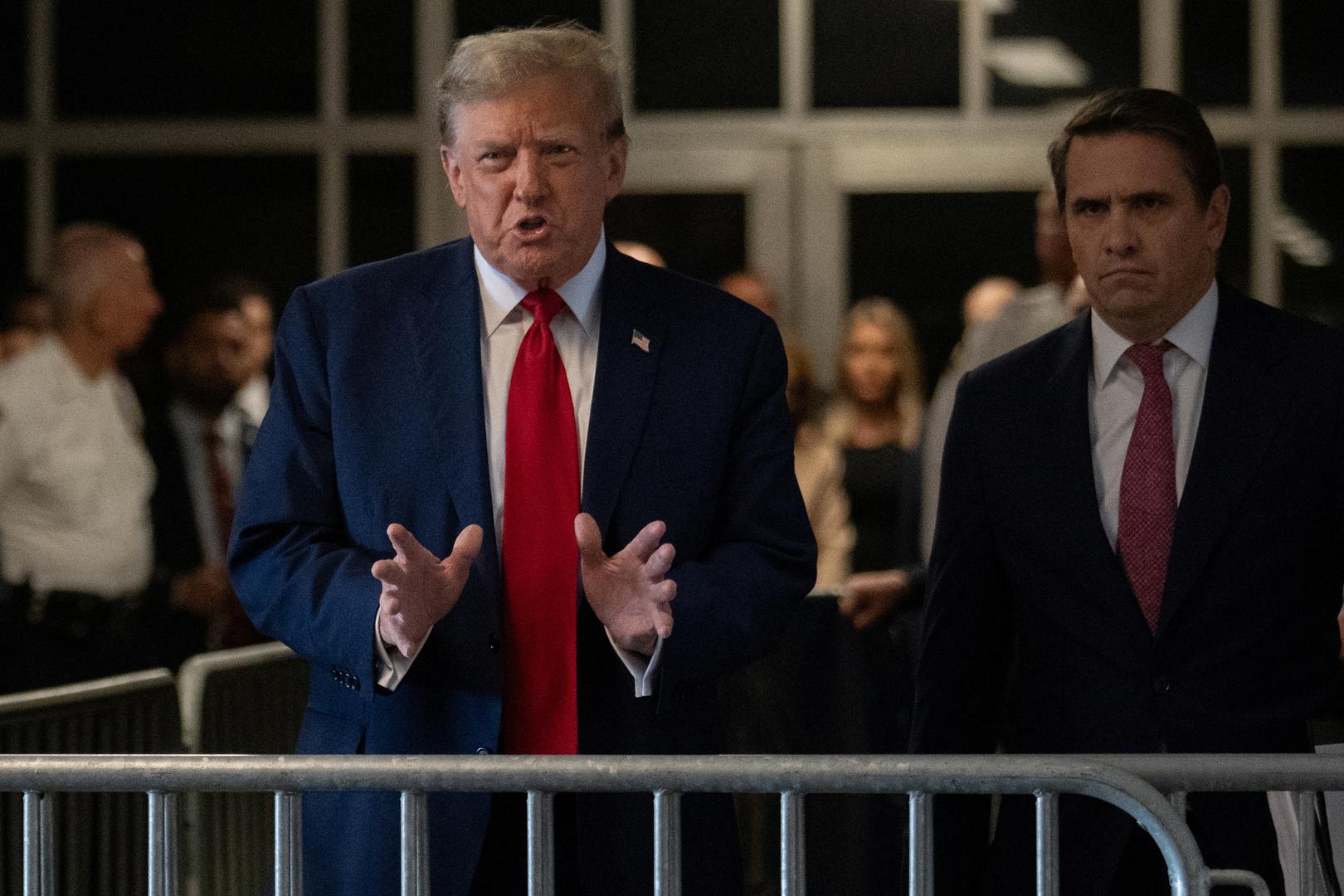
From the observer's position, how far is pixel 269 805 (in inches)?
141

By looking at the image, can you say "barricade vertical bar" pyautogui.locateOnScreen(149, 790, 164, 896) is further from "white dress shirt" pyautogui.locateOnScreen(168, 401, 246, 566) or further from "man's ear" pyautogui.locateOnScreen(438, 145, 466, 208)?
"white dress shirt" pyautogui.locateOnScreen(168, 401, 246, 566)

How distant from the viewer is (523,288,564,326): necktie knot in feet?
7.98

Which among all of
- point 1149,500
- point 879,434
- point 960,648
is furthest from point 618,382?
point 879,434

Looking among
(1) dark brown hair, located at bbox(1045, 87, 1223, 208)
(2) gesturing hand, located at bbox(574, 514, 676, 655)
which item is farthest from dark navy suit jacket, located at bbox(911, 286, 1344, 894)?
(2) gesturing hand, located at bbox(574, 514, 676, 655)

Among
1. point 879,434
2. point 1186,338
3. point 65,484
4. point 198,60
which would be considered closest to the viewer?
point 1186,338

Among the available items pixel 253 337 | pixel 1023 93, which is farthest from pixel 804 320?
pixel 253 337

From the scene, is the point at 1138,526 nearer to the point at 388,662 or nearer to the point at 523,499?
the point at 523,499

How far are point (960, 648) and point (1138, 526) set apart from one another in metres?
0.29

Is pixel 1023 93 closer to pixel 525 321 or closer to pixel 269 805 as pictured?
pixel 269 805

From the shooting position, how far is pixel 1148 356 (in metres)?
2.54

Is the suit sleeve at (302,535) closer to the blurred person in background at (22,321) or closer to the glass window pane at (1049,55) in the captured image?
the blurred person in background at (22,321)

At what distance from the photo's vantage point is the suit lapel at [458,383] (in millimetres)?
2314

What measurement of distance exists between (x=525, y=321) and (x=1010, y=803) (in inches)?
34.9

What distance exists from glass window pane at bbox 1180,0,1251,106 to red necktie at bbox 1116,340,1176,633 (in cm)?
662
